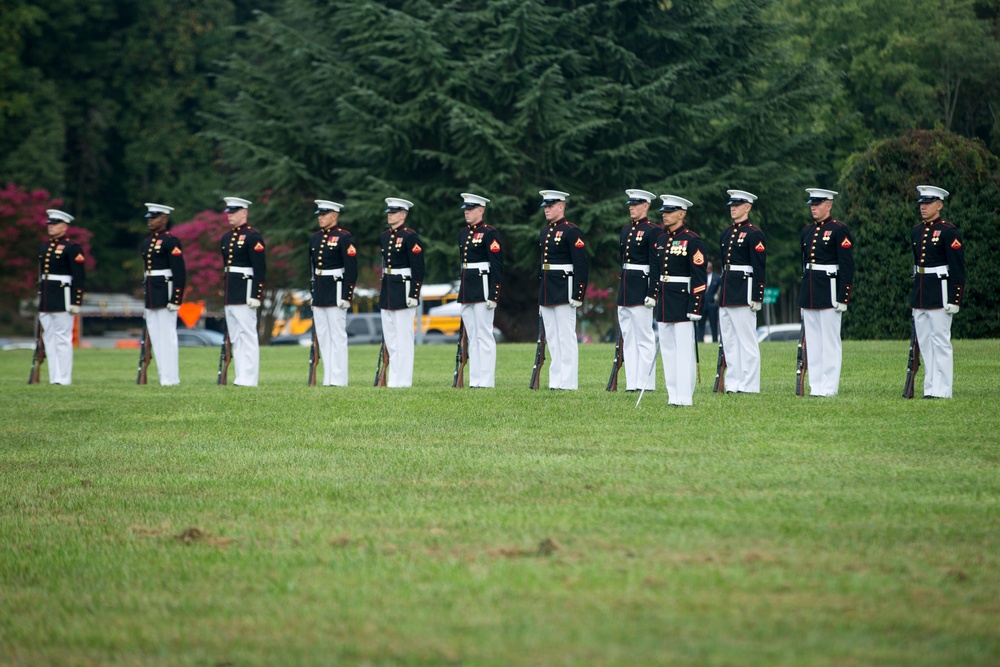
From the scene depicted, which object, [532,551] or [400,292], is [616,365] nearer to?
[400,292]

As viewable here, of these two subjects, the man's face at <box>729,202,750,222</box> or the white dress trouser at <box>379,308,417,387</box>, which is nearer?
the man's face at <box>729,202,750,222</box>

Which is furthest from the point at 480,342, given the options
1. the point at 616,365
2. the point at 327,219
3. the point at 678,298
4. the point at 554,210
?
the point at 678,298

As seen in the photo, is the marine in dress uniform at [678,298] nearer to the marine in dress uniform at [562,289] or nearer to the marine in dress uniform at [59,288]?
the marine in dress uniform at [562,289]

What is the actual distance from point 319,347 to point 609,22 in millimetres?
19581

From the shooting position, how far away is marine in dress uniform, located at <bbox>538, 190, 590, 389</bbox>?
17.7 m

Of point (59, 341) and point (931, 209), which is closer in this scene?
point (931, 209)

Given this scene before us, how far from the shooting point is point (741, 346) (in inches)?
667

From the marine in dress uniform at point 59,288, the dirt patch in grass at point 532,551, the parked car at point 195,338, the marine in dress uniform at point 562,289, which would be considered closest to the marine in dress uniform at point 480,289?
the marine in dress uniform at point 562,289

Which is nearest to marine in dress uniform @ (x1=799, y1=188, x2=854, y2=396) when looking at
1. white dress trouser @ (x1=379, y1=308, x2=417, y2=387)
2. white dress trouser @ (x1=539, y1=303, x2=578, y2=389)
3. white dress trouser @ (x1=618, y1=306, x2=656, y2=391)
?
white dress trouser @ (x1=618, y1=306, x2=656, y2=391)

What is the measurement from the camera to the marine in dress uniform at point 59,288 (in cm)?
2034

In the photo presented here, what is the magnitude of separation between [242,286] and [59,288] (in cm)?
318

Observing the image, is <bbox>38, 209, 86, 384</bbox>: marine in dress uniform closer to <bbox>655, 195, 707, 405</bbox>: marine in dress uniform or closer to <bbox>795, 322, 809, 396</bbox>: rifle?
<bbox>655, 195, 707, 405</bbox>: marine in dress uniform

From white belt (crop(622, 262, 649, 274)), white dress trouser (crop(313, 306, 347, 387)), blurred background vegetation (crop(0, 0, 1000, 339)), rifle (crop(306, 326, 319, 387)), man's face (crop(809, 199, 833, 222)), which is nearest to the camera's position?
man's face (crop(809, 199, 833, 222))

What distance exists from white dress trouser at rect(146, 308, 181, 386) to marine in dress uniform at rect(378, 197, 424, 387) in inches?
123
